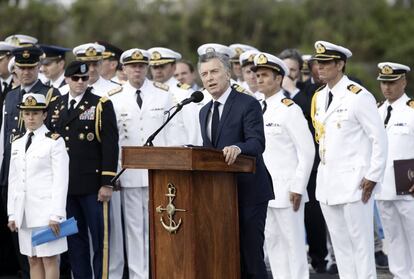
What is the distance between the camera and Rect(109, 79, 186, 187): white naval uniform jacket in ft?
31.5

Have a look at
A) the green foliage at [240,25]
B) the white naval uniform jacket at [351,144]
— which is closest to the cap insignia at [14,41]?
the white naval uniform jacket at [351,144]

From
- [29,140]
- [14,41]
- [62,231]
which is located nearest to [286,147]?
[62,231]

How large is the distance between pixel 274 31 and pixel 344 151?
26.8m

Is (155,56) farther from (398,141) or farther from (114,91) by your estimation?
(398,141)

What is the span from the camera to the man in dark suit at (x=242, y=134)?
7.20 metres

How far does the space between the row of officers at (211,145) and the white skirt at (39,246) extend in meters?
0.01

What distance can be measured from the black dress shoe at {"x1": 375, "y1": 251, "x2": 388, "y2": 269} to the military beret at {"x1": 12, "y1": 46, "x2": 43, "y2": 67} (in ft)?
14.3

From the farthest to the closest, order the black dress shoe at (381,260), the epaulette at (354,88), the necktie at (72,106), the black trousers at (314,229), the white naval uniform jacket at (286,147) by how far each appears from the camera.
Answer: the black dress shoe at (381,260)
the black trousers at (314,229)
the necktie at (72,106)
the white naval uniform jacket at (286,147)
the epaulette at (354,88)

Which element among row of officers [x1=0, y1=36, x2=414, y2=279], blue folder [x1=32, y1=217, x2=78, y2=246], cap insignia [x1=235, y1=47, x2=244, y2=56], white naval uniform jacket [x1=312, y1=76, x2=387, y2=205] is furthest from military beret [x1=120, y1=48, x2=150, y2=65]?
cap insignia [x1=235, y1=47, x2=244, y2=56]

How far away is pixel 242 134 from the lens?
724 cm

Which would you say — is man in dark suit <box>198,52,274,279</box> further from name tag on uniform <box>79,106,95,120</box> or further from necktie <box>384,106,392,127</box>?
necktie <box>384,106,392,127</box>

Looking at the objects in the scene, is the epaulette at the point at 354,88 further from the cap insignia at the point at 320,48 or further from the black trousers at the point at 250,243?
the black trousers at the point at 250,243

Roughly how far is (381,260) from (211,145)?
14.9 ft

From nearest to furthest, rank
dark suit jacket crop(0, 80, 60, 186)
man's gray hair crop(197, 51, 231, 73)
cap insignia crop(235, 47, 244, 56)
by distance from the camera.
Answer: man's gray hair crop(197, 51, 231, 73) < dark suit jacket crop(0, 80, 60, 186) < cap insignia crop(235, 47, 244, 56)
